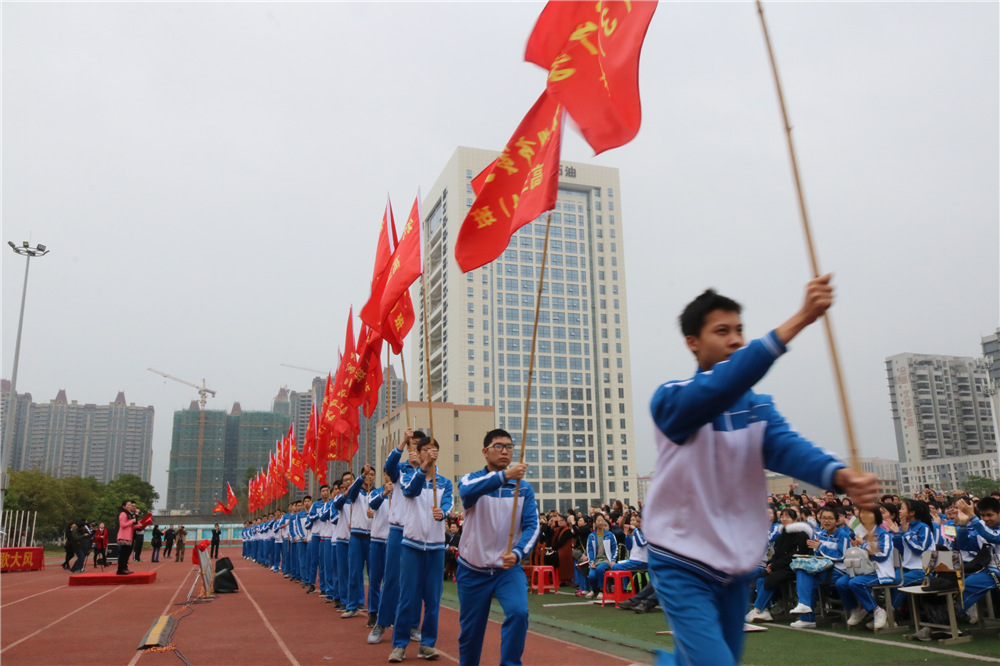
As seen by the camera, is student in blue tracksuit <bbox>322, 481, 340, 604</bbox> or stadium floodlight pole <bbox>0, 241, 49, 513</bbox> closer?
student in blue tracksuit <bbox>322, 481, 340, 604</bbox>

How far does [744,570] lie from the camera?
260cm

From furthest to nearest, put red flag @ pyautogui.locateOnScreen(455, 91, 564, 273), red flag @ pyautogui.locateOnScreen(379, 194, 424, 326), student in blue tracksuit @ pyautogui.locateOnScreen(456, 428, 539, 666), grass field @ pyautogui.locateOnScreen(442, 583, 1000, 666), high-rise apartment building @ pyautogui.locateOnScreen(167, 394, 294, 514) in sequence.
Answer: high-rise apartment building @ pyautogui.locateOnScreen(167, 394, 294, 514) → red flag @ pyautogui.locateOnScreen(379, 194, 424, 326) → grass field @ pyautogui.locateOnScreen(442, 583, 1000, 666) → red flag @ pyautogui.locateOnScreen(455, 91, 564, 273) → student in blue tracksuit @ pyautogui.locateOnScreen(456, 428, 539, 666)

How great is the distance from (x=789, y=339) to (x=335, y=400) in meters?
12.7

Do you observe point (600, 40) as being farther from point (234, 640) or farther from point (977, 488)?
point (977, 488)

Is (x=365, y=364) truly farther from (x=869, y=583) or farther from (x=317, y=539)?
(x=869, y=583)

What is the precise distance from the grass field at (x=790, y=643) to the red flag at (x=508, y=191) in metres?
3.96

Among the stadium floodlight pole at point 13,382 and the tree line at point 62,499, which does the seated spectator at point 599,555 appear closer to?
the stadium floodlight pole at point 13,382

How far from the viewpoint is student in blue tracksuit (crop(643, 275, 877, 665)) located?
249 centimetres

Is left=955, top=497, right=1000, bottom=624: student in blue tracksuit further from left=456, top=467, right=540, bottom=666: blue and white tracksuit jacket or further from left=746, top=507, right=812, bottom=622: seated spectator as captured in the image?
left=456, top=467, right=540, bottom=666: blue and white tracksuit jacket

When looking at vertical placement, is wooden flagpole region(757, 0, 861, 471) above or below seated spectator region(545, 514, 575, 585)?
above

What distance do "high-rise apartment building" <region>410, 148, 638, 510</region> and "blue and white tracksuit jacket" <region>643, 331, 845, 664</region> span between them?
80141mm

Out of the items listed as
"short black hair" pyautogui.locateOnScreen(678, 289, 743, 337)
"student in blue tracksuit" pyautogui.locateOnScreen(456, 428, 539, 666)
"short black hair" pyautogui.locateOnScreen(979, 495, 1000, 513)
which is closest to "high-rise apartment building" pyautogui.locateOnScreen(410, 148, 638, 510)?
"short black hair" pyautogui.locateOnScreen(979, 495, 1000, 513)

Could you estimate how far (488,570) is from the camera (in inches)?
205

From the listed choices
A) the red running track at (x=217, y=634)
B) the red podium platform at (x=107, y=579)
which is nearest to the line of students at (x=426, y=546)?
the red running track at (x=217, y=634)
